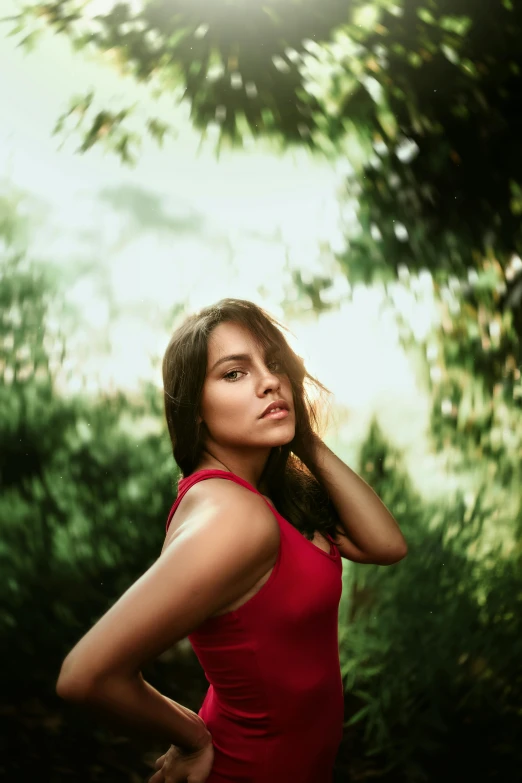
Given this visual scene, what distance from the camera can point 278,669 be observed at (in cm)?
74

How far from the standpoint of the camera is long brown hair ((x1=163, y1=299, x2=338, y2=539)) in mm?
857

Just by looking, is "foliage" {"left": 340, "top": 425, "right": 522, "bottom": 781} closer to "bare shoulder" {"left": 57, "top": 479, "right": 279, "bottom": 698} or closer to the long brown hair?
the long brown hair

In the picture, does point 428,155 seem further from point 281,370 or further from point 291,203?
point 281,370

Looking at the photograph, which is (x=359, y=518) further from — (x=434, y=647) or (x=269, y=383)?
(x=434, y=647)

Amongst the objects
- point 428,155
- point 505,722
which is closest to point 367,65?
point 428,155

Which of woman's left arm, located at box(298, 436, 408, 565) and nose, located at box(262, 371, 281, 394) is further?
woman's left arm, located at box(298, 436, 408, 565)

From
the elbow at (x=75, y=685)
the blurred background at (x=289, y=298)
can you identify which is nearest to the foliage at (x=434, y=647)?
the blurred background at (x=289, y=298)

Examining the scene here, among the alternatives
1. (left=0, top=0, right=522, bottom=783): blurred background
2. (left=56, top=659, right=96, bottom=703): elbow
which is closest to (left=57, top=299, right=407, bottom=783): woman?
(left=56, top=659, right=96, bottom=703): elbow

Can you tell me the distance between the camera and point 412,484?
1.56 meters

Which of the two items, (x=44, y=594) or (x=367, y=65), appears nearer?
(x=44, y=594)

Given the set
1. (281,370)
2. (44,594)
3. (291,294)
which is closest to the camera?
(281,370)

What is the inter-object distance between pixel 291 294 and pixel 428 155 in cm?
50

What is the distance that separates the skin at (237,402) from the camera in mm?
837

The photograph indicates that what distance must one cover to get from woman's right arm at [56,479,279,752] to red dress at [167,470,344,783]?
55 mm
